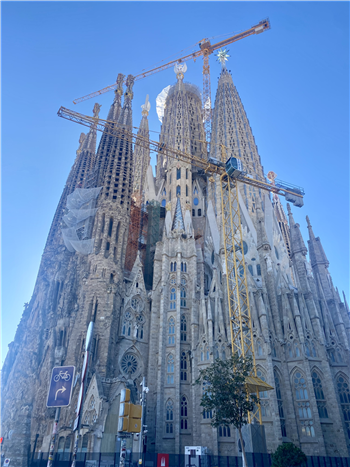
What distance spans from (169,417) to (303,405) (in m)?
13.4

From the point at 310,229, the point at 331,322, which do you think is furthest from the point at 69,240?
the point at 310,229

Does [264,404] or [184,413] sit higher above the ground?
[264,404]

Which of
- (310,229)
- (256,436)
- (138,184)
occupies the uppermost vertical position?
(138,184)

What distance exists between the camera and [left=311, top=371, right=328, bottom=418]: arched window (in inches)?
1452

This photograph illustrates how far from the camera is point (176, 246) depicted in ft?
157

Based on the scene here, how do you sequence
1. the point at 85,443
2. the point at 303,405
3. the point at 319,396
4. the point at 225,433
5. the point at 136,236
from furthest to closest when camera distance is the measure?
1. the point at 136,236
2. the point at 319,396
3. the point at 303,405
4. the point at 225,433
5. the point at 85,443

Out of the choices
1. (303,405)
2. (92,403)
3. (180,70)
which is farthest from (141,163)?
(303,405)

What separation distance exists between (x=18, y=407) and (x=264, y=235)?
Answer: 35.2 meters

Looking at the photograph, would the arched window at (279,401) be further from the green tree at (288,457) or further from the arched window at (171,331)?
the green tree at (288,457)

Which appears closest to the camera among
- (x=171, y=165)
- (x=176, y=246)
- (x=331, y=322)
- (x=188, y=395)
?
(x=188, y=395)

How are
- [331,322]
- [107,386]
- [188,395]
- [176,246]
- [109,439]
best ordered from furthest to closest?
[176,246] < [331,322] < [188,395] < [107,386] < [109,439]

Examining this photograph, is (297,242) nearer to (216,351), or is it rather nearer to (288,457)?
(216,351)

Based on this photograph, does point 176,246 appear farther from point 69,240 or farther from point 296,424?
point 296,424

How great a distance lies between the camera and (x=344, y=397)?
3903cm
